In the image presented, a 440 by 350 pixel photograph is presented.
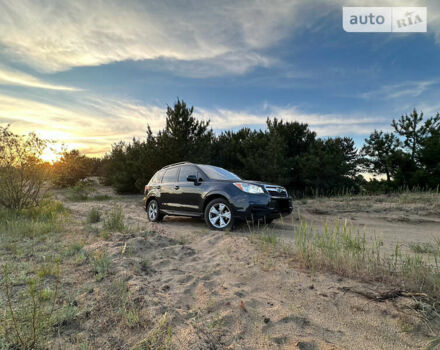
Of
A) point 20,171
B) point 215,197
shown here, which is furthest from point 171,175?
point 20,171

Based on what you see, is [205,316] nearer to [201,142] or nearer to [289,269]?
[289,269]

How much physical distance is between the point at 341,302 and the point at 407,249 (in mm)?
2781

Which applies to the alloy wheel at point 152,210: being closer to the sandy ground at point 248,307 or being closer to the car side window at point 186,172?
the car side window at point 186,172

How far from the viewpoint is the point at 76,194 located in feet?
55.9

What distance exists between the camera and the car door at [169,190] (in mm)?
7746

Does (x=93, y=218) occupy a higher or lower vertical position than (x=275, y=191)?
lower

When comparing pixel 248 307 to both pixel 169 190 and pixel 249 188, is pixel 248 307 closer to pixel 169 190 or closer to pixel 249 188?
pixel 249 188

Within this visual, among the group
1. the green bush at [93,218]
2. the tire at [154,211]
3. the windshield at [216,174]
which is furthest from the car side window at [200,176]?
the green bush at [93,218]

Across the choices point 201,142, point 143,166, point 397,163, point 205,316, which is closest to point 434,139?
point 397,163

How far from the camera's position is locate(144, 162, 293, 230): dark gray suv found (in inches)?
242

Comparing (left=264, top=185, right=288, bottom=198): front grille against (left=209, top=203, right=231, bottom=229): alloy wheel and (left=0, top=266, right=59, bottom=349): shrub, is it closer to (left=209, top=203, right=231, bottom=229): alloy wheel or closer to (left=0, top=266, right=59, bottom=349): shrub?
(left=209, top=203, right=231, bottom=229): alloy wheel

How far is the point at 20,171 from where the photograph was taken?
27.2 feet

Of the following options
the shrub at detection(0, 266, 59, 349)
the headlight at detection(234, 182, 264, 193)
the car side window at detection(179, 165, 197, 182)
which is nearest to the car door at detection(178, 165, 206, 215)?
the car side window at detection(179, 165, 197, 182)

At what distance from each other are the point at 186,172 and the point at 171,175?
0.70m
